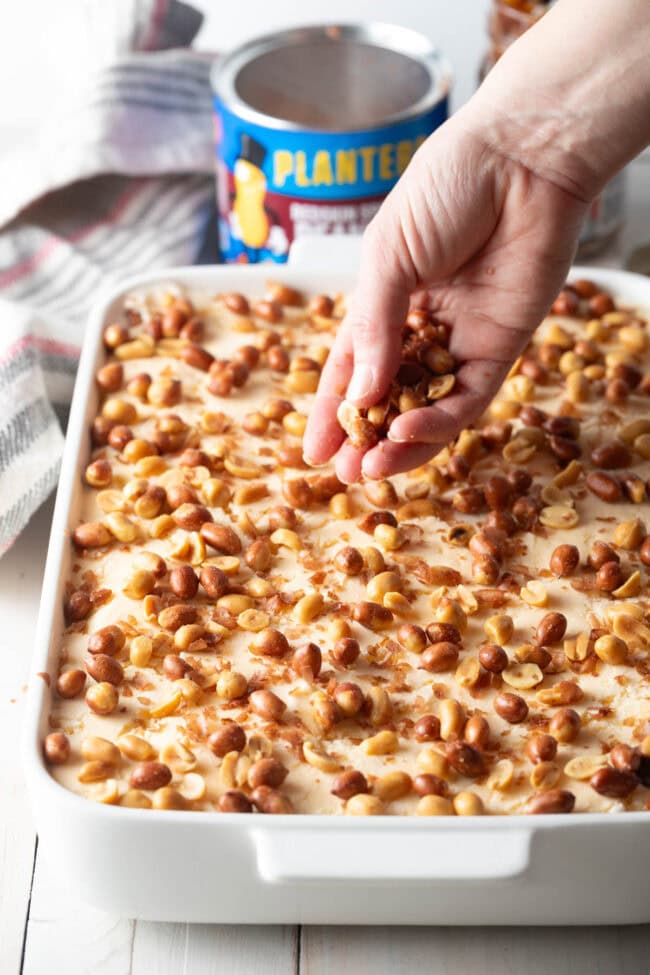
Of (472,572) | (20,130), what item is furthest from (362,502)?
(20,130)

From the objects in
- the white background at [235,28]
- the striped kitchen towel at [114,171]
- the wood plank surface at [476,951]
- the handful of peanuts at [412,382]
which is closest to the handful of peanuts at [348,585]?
the handful of peanuts at [412,382]

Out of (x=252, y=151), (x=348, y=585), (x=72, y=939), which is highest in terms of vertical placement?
(x=252, y=151)

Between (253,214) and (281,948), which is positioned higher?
(253,214)

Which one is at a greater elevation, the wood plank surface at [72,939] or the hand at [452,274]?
the hand at [452,274]

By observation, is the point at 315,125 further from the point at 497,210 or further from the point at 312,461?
the point at 312,461

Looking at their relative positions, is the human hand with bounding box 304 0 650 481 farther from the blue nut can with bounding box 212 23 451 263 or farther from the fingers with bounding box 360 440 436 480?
the blue nut can with bounding box 212 23 451 263

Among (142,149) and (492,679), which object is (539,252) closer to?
(492,679)

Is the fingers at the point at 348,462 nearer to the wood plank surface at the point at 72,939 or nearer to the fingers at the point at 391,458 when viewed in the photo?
the fingers at the point at 391,458

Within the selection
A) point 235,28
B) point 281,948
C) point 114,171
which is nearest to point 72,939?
point 281,948
